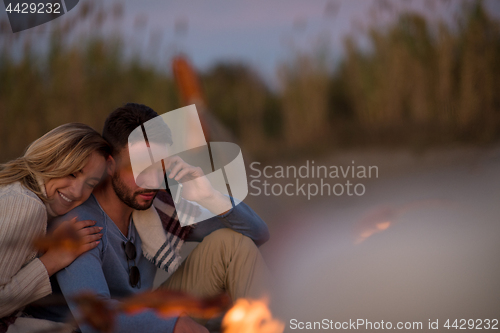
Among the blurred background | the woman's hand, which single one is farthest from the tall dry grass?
the woman's hand

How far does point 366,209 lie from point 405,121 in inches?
12.8

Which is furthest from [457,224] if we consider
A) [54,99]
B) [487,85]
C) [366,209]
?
[54,99]

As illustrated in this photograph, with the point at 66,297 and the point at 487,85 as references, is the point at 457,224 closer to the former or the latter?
the point at 487,85

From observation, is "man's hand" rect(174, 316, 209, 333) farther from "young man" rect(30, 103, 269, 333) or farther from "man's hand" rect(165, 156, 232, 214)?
"man's hand" rect(165, 156, 232, 214)

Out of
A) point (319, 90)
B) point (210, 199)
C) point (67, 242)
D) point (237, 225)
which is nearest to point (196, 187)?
point (210, 199)

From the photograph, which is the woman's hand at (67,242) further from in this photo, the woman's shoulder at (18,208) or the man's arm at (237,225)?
the man's arm at (237,225)

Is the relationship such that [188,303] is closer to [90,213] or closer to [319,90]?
[90,213]

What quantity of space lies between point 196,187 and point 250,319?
15.9 inches

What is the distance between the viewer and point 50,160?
3.47 ft

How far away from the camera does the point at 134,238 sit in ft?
4.05

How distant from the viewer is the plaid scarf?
125 cm

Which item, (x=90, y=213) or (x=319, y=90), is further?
(x=319, y=90)

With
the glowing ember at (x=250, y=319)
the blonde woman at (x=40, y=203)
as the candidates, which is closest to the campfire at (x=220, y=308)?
the glowing ember at (x=250, y=319)

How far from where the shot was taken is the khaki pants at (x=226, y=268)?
123cm
